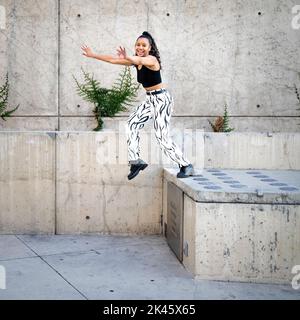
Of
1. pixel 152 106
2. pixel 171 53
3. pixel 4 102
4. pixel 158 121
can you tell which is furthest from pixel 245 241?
pixel 4 102

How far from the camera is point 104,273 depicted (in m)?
3.94

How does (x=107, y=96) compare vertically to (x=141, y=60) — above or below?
below

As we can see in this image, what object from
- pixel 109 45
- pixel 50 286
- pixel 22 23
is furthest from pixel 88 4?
pixel 50 286

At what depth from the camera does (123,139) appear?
549cm

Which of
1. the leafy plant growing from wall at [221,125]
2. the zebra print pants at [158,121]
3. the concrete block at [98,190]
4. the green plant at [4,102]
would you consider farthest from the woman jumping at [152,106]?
the green plant at [4,102]

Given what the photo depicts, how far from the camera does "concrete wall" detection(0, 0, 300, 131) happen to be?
21.6 feet

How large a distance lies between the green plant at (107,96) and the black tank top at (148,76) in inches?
70.3

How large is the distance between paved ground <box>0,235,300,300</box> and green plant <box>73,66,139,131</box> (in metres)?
2.12

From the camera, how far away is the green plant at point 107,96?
6.21 meters

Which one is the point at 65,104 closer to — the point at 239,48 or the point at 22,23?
the point at 22,23

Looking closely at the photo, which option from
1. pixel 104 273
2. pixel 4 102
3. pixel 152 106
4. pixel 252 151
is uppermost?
pixel 4 102

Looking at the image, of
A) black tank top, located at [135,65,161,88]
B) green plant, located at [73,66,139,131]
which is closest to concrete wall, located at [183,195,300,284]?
black tank top, located at [135,65,161,88]

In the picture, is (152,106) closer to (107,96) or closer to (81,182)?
(81,182)

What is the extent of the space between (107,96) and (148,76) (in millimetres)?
2089
